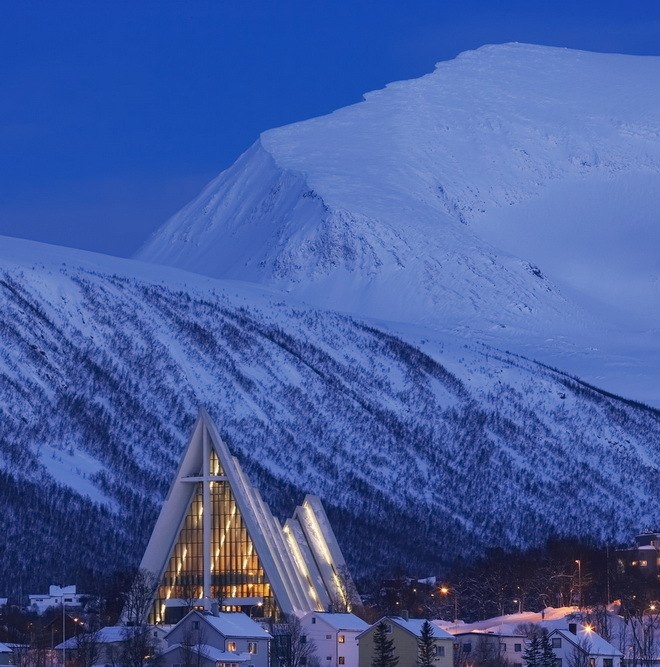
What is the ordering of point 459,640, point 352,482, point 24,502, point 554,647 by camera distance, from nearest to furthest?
1. point 554,647
2. point 459,640
3. point 24,502
4. point 352,482

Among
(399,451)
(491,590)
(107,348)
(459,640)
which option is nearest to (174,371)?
(107,348)

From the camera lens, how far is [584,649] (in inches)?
3285

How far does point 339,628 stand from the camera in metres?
90.8

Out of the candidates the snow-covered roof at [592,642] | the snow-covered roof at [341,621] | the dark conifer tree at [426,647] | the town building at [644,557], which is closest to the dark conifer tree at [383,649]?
the dark conifer tree at [426,647]

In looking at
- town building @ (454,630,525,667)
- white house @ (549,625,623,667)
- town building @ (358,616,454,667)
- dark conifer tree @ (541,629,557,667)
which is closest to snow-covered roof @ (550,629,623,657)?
white house @ (549,625,623,667)

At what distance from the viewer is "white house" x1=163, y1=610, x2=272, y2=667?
81.2 meters

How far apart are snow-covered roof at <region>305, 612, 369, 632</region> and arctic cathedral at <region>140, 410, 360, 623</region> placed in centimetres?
1043

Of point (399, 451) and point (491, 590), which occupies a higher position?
point (399, 451)

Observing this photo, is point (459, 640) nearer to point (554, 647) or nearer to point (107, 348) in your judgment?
point (554, 647)

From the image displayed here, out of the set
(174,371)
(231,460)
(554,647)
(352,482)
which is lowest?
(554,647)

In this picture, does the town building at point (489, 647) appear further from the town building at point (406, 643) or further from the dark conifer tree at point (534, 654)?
the dark conifer tree at point (534, 654)

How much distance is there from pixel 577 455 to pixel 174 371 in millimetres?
36533

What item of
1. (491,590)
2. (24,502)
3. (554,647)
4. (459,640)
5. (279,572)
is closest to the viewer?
(554,647)

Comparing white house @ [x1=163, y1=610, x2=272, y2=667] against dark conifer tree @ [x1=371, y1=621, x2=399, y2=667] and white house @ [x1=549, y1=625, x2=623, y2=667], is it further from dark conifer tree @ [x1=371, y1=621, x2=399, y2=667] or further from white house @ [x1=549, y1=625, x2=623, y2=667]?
white house @ [x1=549, y1=625, x2=623, y2=667]
